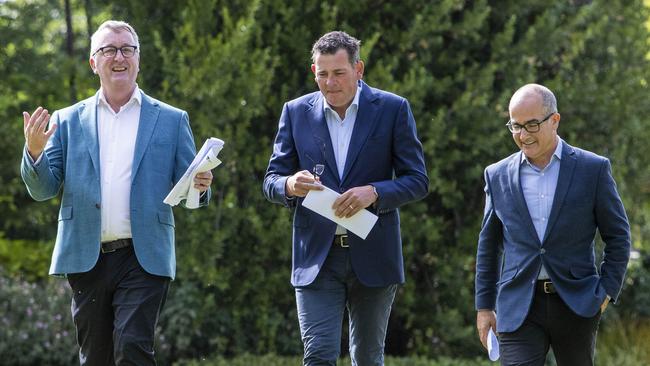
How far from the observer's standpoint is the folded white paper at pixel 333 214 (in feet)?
18.6

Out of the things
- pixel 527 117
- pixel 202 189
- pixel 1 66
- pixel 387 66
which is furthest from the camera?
pixel 1 66

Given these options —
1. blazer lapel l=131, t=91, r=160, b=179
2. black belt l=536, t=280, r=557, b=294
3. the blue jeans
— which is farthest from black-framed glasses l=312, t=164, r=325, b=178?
black belt l=536, t=280, r=557, b=294

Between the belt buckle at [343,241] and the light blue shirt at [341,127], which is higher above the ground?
the light blue shirt at [341,127]

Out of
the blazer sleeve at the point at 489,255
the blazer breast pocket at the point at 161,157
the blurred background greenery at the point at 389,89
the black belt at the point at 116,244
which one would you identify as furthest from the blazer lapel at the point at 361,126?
the blurred background greenery at the point at 389,89

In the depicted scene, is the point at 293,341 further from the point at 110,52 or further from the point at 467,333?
the point at 110,52

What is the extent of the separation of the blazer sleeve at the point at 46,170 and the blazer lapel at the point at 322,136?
1335 mm

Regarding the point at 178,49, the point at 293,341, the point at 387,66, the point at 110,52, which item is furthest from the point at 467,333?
the point at 110,52

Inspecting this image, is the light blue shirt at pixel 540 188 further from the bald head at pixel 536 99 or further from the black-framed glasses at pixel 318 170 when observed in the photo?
the black-framed glasses at pixel 318 170

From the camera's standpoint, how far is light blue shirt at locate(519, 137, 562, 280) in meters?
5.53

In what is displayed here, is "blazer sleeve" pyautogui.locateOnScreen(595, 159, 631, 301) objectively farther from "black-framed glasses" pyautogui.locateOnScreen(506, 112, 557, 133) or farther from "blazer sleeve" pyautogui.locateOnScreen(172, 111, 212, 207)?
"blazer sleeve" pyautogui.locateOnScreen(172, 111, 212, 207)

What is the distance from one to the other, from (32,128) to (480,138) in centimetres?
478

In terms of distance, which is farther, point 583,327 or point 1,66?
point 1,66

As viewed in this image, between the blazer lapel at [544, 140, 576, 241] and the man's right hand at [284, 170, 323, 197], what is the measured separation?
112 cm

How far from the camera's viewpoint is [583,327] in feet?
18.0
